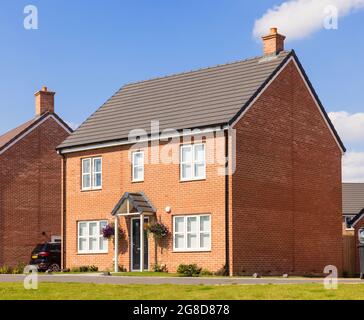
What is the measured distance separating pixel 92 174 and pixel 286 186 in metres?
9.70

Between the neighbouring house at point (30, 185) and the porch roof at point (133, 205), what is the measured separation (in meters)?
13.0

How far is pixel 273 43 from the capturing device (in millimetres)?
39219

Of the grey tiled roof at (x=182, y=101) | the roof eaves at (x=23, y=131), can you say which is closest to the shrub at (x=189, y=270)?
the grey tiled roof at (x=182, y=101)

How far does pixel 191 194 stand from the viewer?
35781 mm

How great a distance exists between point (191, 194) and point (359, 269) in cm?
1253

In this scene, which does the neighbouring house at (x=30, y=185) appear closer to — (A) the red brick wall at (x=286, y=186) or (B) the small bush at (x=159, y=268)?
(B) the small bush at (x=159, y=268)

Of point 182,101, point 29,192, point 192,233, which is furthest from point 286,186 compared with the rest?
point 29,192

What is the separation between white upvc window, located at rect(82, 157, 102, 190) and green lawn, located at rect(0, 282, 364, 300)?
56.3 ft

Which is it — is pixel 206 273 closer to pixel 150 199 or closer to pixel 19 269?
pixel 150 199

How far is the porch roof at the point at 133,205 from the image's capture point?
36.9 meters

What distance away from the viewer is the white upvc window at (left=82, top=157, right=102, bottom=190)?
132ft

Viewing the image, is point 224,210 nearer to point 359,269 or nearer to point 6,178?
point 359,269

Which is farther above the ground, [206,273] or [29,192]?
[29,192]
